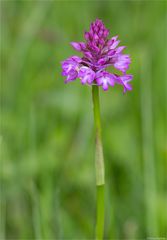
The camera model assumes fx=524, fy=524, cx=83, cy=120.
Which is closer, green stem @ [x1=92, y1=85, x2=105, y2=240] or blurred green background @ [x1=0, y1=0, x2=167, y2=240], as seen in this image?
green stem @ [x1=92, y1=85, x2=105, y2=240]

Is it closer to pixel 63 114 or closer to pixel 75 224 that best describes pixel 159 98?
pixel 63 114

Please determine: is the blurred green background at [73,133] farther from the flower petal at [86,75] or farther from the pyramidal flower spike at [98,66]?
the flower petal at [86,75]

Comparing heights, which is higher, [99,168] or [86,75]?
[86,75]

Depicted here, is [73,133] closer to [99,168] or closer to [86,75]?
[99,168]

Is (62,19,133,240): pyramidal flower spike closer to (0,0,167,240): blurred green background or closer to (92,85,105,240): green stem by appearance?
(92,85,105,240): green stem

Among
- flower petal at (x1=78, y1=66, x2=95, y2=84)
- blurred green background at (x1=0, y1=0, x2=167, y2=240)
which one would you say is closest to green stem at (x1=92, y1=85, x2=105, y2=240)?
flower petal at (x1=78, y1=66, x2=95, y2=84)

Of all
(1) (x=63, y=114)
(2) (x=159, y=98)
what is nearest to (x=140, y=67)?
(2) (x=159, y=98)

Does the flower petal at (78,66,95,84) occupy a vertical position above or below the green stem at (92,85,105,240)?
A: above

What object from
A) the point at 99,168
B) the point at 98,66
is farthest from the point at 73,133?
the point at 98,66
